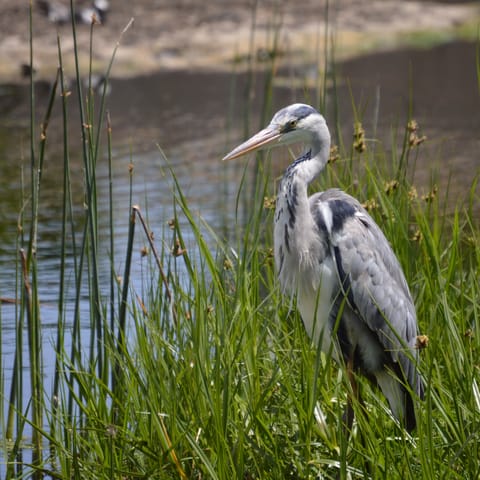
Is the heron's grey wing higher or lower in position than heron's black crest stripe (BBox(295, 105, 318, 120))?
lower

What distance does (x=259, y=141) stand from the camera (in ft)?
11.0

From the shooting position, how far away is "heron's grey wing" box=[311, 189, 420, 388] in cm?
336

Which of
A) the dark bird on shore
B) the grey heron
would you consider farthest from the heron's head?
the dark bird on shore

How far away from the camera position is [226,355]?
2969 mm

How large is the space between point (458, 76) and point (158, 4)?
4.45m

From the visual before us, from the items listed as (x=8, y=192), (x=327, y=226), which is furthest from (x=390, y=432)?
(x=8, y=192)

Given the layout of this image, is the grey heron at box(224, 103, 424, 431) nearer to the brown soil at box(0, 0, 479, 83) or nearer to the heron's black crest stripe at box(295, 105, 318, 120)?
the heron's black crest stripe at box(295, 105, 318, 120)

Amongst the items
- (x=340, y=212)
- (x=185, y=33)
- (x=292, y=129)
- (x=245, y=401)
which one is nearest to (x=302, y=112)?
(x=292, y=129)

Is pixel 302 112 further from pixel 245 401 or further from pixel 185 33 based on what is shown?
pixel 185 33

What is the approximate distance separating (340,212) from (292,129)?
29 cm

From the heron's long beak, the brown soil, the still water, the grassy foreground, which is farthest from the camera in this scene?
the brown soil

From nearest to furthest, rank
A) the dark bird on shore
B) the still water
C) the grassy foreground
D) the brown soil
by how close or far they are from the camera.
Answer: the grassy foreground, the still water, the dark bird on shore, the brown soil

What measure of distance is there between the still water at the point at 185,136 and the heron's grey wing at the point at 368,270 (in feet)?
6.22

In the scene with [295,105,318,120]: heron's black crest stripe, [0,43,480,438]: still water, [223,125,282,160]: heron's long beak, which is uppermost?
[295,105,318,120]: heron's black crest stripe
